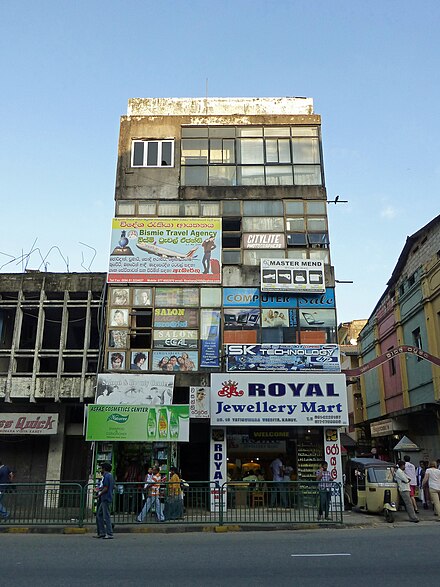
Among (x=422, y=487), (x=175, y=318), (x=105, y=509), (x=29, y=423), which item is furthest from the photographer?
(x=175, y=318)

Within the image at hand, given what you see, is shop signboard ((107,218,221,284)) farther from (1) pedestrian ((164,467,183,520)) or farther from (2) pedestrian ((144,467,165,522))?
(2) pedestrian ((144,467,165,522))

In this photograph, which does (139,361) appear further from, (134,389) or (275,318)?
(275,318)

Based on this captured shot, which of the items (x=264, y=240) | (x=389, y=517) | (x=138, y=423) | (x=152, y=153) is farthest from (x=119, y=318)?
(x=389, y=517)

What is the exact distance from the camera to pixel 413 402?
27.0 m

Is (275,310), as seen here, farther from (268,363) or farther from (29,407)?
(29,407)

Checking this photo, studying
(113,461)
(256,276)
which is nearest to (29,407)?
(113,461)

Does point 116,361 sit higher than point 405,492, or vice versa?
point 116,361

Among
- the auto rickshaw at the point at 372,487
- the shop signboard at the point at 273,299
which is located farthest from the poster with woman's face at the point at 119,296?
the auto rickshaw at the point at 372,487

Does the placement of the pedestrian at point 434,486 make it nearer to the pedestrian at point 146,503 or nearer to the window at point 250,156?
the pedestrian at point 146,503

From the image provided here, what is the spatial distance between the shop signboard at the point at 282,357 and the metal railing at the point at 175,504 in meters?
5.91

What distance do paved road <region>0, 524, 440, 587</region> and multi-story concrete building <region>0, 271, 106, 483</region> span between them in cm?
790

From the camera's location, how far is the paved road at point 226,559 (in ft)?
23.8

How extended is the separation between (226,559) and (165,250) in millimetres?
13635

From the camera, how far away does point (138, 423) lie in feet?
59.1
